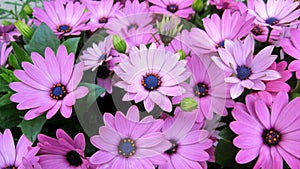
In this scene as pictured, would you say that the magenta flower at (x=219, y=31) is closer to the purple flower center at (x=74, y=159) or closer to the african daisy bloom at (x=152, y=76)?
the african daisy bloom at (x=152, y=76)

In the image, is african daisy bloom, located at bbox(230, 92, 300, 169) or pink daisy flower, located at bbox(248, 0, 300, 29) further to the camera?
pink daisy flower, located at bbox(248, 0, 300, 29)

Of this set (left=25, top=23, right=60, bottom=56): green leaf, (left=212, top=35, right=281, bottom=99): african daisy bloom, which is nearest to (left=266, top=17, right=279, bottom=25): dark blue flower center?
(left=212, top=35, right=281, bottom=99): african daisy bloom

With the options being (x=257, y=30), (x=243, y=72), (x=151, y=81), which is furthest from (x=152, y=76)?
(x=257, y=30)

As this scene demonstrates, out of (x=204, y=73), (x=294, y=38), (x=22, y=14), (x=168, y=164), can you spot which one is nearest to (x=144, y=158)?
(x=168, y=164)

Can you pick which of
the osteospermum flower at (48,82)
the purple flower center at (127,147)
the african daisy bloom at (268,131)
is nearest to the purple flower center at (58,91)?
the osteospermum flower at (48,82)

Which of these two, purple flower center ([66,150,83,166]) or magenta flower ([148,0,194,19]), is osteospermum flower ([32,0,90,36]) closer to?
magenta flower ([148,0,194,19])

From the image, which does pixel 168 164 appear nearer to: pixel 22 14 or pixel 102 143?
pixel 102 143
